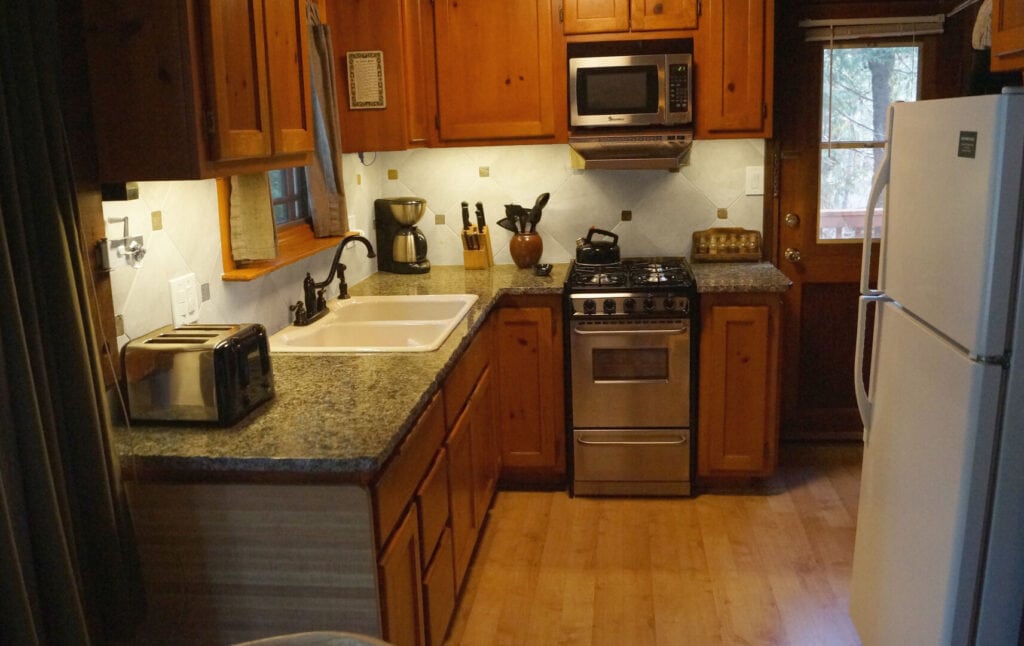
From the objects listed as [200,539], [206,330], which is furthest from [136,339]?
[200,539]

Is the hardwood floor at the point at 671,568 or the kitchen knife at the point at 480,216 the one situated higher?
the kitchen knife at the point at 480,216

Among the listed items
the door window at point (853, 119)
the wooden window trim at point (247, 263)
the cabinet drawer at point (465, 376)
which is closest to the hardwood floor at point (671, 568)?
the cabinet drawer at point (465, 376)

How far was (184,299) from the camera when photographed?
248 centimetres

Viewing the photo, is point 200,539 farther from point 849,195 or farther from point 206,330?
point 849,195

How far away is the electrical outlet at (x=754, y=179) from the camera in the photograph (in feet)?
13.6

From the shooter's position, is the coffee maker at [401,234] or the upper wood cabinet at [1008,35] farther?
the coffee maker at [401,234]

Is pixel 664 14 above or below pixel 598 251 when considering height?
above

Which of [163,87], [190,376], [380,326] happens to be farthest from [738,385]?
[163,87]

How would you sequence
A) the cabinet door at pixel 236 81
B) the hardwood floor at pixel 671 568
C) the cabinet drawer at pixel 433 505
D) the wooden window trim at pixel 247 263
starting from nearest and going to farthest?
the cabinet door at pixel 236 81 → the cabinet drawer at pixel 433 505 → the wooden window trim at pixel 247 263 → the hardwood floor at pixel 671 568

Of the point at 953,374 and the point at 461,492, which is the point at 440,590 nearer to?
the point at 461,492

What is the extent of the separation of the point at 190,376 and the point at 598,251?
2.27 meters

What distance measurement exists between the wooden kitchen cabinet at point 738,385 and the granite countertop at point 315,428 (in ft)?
4.17

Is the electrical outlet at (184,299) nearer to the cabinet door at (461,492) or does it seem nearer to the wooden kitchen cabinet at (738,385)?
the cabinet door at (461,492)

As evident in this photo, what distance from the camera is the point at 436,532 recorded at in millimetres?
2578
